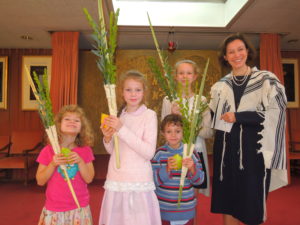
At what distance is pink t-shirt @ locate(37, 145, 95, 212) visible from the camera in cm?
165

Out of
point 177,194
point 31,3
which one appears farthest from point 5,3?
point 177,194

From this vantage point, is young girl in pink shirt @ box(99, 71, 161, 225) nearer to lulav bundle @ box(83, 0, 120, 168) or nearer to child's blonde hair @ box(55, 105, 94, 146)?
lulav bundle @ box(83, 0, 120, 168)

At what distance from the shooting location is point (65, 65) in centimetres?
493

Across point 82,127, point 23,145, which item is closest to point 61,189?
point 82,127

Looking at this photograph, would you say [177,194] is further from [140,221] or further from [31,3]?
[31,3]

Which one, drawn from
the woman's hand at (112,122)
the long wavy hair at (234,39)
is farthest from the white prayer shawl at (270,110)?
the woman's hand at (112,122)

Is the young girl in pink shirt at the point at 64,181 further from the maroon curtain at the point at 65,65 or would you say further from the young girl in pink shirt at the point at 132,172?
the maroon curtain at the point at 65,65

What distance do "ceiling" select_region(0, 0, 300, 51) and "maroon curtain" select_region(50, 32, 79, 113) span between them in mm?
178

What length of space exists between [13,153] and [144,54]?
11.4 feet

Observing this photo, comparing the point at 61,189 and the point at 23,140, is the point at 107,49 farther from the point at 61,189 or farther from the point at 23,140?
the point at 23,140

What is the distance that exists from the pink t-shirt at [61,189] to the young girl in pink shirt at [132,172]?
23 centimetres

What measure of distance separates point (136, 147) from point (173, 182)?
0.41 metres

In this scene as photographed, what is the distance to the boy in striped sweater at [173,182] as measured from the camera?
1.65 m

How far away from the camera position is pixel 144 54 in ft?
19.0
